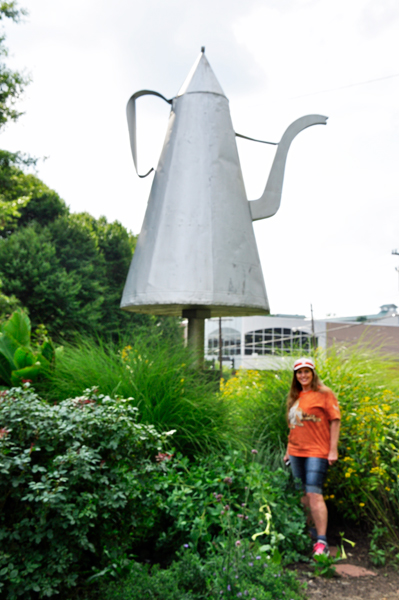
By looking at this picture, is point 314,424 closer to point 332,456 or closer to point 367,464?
point 332,456

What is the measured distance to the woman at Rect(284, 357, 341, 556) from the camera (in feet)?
10.2

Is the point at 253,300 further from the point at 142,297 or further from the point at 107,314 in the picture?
the point at 107,314

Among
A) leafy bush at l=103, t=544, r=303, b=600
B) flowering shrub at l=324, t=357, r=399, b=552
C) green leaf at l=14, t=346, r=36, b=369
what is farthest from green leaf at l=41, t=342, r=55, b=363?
flowering shrub at l=324, t=357, r=399, b=552

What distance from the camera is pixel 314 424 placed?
10.6 ft

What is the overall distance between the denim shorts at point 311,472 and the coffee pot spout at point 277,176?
2.39 meters

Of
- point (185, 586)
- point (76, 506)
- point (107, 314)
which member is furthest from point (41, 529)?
point (107, 314)

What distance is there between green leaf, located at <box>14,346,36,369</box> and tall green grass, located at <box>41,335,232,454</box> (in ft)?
0.72

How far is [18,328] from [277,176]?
2880mm

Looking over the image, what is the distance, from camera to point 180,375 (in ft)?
12.0

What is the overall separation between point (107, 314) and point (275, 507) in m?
14.9

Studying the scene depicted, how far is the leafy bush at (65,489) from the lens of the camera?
1887 millimetres

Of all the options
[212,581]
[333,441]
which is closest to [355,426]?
[333,441]

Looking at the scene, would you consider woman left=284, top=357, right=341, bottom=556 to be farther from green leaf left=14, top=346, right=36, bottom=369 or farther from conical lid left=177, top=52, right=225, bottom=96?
conical lid left=177, top=52, right=225, bottom=96

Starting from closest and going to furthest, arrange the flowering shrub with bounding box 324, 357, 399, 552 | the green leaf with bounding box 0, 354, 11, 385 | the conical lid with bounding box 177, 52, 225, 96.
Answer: the flowering shrub with bounding box 324, 357, 399, 552 < the green leaf with bounding box 0, 354, 11, 385 < the conical lid with bounding box 177, 52, 225, 96
